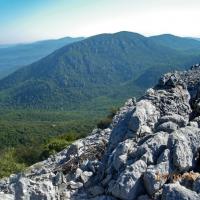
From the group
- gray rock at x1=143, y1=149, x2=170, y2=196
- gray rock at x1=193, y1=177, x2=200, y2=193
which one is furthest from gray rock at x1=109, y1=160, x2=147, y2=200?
gray rock at x1=193, y1=177, x2=200, y2=193

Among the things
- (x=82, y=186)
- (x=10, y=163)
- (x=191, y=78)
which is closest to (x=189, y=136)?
(x=82, y=186)

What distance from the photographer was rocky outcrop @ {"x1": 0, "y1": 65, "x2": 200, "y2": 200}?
2038 centimetres

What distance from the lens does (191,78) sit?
1617 inches

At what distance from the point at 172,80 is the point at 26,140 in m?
154

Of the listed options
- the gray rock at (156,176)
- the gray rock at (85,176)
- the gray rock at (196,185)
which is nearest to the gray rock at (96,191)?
the gray rock at (85,176)

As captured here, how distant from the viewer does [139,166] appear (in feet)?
70.2

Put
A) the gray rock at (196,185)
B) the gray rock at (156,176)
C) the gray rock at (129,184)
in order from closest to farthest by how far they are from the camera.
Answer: the gray rock at (196,185) < the gray rock at (156,176) < the gray rock at (129,184)

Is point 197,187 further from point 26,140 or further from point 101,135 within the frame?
point 26,140

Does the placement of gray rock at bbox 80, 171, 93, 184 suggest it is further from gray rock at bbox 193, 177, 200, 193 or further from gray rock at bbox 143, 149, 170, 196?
gray rock at bbox 193, 177, 200, 193

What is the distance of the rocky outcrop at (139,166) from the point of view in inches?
802

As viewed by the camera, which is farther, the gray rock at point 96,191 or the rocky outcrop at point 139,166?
the gray rock at point 96,191

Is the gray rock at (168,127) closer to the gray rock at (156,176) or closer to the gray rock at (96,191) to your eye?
the gray rock at (156,176)

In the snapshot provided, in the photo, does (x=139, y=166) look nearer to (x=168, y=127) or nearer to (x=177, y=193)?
(x=177, y=193)

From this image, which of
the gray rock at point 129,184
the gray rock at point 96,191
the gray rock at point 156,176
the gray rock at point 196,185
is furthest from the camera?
the gray rock at point 96,191
